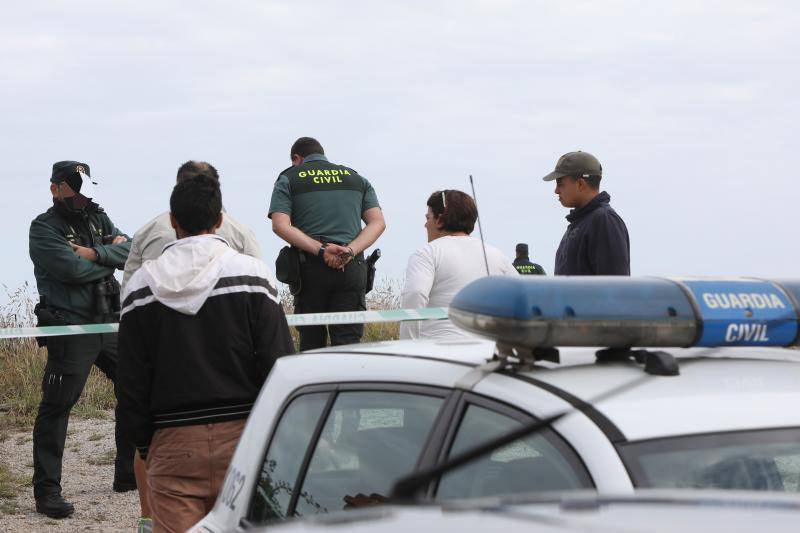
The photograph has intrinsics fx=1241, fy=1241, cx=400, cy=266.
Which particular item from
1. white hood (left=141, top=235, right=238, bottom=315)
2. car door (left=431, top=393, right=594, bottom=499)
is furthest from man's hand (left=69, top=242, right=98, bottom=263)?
car door (left=431, top=393, right=594, bottom=499)

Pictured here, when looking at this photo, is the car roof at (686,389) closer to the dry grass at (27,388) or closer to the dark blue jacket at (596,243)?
the dark blue jacket at (596,243)

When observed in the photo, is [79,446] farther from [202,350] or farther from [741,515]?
[741,515]

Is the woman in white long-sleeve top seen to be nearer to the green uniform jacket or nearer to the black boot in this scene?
the green uniform jacket

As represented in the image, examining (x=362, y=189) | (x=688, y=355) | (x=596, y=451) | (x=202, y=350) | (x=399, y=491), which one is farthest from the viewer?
(x=362, y=189)

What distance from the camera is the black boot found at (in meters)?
7.56

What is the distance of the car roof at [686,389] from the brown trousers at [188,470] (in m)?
1.79

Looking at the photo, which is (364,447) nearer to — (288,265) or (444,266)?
(444,266)

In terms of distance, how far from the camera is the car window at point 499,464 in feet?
8.80

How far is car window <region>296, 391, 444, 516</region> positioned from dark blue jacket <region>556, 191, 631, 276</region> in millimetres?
3553

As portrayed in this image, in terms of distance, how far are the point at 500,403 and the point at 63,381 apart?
5.22 metres

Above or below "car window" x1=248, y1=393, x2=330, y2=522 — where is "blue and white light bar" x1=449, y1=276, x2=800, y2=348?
above

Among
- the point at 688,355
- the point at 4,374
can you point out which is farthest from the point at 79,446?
the point at 688,355

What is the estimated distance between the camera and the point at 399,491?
1.83 metres

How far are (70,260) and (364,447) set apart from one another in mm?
4563
